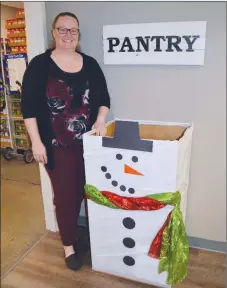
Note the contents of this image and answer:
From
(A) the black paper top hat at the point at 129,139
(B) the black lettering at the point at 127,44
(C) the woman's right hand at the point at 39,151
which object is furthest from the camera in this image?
(B) the black lettering at the point at 127,44

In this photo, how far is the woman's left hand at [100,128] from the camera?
150 centimetres

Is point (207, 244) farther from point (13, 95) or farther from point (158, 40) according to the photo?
point (13, 95)

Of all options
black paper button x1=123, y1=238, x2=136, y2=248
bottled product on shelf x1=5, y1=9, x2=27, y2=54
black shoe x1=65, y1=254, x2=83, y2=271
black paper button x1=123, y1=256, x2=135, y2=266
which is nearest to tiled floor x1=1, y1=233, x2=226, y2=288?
black shoe x1=65, y1=254, x2=83, y2=271

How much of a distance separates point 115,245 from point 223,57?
3.64 feet

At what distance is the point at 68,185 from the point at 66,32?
78 cm

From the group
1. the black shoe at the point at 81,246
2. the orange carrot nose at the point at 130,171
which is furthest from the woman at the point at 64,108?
the orange carrot nose at the point at 130,171

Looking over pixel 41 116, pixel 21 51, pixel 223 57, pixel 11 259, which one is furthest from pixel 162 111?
pixel 21 51

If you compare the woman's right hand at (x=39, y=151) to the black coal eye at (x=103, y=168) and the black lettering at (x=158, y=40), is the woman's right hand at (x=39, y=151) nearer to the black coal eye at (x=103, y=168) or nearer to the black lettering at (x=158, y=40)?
the black coal eye at (x=103, y=168)

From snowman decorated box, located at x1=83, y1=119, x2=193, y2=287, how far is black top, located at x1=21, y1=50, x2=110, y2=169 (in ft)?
0.74

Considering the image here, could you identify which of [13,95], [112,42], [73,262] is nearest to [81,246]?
[73,262]

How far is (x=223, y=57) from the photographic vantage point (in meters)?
1.49

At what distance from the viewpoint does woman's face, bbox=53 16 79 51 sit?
4.62ft

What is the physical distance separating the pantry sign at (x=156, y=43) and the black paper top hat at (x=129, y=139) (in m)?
0.51

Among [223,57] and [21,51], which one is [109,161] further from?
[21,51]
